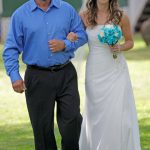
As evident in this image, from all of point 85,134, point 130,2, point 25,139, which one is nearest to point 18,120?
point 25,139

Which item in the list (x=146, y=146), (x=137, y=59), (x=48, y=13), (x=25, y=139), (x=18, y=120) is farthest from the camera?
(x=137, y=59)

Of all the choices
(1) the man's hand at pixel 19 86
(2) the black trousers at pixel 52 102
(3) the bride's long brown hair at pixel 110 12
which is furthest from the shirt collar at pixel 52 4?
(1) the man's hand at pixel 19 86

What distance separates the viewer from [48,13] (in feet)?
26.4

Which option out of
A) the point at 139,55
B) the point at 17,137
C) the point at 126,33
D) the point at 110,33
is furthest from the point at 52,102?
the point at 139,55

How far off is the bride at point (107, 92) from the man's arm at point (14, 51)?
77 cm

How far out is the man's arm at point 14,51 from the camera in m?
7.95

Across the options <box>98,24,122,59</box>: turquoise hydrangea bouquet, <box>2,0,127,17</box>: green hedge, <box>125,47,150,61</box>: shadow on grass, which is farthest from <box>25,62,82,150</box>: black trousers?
<box>2,0,127,17</box>: green hedge

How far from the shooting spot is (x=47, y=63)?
8.05 meters

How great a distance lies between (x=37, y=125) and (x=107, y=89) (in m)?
0.82

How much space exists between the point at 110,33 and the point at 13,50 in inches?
37.1

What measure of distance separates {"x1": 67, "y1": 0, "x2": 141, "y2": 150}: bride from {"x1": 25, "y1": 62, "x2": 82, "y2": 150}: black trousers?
0.33 metres

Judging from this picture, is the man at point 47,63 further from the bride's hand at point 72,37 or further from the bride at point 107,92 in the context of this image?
the bride at point 107,92

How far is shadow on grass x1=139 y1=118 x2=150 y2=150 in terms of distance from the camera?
405 inches

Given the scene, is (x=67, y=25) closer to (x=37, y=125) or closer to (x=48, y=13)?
(x=48, y=13)
